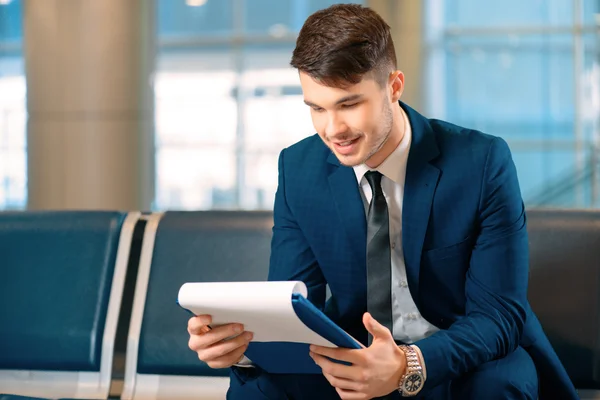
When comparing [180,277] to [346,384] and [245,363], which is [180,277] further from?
[346,384]

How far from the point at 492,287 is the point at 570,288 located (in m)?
0.59

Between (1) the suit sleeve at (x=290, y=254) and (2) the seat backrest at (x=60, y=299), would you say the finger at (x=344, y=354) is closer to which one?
(1) the suit sleeve at (x=290, y=254)

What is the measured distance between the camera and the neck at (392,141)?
2008 millimetres

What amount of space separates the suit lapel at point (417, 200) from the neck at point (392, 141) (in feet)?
0.13

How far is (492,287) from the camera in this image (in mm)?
1904

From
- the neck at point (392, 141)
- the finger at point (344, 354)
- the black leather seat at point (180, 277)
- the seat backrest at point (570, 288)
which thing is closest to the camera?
the finger at point (344, 354)

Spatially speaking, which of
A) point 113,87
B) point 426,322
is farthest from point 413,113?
point 113,87

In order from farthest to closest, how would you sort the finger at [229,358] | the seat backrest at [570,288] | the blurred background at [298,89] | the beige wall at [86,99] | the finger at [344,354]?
the blurred background at [298,89]
the beige wall at [86,99]
the seat backrest at [570,288]
the finger at [229,358]
the finger at [344,354]

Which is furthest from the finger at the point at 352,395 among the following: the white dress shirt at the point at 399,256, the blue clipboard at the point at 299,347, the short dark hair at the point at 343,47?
the short dark hair at the point at 343,47

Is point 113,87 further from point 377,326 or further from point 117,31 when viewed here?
point 377,326

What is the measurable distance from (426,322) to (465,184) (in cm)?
35

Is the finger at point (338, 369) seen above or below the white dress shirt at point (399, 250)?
below

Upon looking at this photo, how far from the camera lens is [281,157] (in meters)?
2.17

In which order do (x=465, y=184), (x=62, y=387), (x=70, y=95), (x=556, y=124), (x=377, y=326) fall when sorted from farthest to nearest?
(x=556, y=124)
(x=70, y=95)
(x=62, y=387)
(x=465, y=184)
(x=377, y=326)
